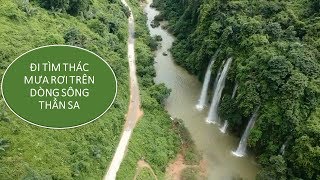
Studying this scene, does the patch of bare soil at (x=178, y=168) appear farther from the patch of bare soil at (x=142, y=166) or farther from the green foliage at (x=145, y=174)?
the green foliage at (x=145, y=174)

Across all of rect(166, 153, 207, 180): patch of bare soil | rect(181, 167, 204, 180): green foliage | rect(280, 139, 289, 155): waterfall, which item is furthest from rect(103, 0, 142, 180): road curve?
rect(280, 139, 289, 155): waterfall

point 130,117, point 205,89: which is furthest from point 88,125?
point 205,89

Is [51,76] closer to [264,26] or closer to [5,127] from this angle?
[5,127]

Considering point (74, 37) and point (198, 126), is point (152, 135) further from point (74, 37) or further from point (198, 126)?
point (74, 37)

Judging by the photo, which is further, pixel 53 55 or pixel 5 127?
pixel 5 127

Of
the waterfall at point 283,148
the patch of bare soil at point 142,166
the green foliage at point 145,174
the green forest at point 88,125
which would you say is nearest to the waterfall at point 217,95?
the green forest at point 88,125

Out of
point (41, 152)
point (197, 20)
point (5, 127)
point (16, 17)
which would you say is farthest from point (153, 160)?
point (197, 20)

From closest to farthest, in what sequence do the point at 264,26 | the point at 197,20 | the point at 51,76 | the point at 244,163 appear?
1. the point at 51,76
2. the point at 244,163
3. the point at 264,26
4. the point at 197,20
